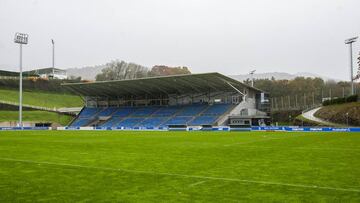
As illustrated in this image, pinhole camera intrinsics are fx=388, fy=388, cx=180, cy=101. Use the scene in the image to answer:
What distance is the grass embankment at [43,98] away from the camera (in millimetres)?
99688

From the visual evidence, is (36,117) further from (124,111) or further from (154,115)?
(154,115)

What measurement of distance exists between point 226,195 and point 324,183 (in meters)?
3.00

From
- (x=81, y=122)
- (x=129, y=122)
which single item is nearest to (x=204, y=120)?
(x=129, y=122)

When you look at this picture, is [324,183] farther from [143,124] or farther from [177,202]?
[143,124]

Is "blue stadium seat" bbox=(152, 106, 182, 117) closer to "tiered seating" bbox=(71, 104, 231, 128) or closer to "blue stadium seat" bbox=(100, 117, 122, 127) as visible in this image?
"tiered seating" bbox=(71, 104, 231, 128)

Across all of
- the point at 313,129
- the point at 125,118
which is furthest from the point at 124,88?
the point at 313,129

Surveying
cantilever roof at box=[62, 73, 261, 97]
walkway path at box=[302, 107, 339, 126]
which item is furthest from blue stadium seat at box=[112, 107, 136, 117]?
walkway path at box=[302, 107, 339, 126]

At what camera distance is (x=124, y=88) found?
269ft

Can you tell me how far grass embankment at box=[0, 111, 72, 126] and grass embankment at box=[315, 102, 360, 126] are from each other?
57.1 metres

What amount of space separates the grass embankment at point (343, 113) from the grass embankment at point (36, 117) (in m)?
57.1

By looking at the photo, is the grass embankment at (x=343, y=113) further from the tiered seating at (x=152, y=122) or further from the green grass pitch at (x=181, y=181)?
the green grass pitch at (x=181, y=181)

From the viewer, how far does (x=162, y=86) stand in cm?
7669

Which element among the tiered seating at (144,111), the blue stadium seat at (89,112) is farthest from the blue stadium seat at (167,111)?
the blue stadium seat at (89,112)

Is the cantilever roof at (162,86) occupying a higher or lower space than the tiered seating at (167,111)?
higher
